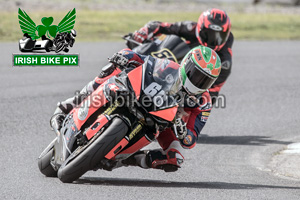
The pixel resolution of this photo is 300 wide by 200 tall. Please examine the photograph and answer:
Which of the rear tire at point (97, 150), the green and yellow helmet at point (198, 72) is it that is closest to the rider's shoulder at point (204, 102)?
the green and yellow helmet at point (198, 72)

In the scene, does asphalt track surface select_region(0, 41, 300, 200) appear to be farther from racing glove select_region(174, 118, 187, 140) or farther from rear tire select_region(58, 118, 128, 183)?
racing glove select_region(174, 118, 187, 140)

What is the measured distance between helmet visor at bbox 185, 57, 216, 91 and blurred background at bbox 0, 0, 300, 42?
10457mm

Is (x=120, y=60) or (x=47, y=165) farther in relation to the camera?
(x=120, y=60)

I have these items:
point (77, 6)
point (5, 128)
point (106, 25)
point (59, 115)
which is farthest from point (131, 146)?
point (77, 6)

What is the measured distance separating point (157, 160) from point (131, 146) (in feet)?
1.63

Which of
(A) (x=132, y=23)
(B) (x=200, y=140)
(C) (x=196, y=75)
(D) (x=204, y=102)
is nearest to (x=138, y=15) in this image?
(A) (x=132, y=23)

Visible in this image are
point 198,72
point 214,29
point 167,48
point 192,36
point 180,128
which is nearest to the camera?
point 198,72

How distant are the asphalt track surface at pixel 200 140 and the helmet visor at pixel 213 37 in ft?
4.53

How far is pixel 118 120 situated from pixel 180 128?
0.81 m

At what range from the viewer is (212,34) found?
356 inches

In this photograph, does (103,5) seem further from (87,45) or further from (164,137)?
(164,137)

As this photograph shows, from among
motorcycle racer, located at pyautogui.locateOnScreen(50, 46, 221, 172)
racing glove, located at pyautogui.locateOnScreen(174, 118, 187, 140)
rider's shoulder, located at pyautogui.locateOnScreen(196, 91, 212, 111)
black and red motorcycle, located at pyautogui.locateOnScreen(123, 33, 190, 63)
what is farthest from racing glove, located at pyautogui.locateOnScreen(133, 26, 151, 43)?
racing glove, located at pyautogui.locateOnScreen(174, 118, 187, 140)

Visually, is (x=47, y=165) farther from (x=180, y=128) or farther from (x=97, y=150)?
(x=180, y=128)

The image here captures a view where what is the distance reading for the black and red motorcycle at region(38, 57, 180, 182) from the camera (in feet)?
18.8
